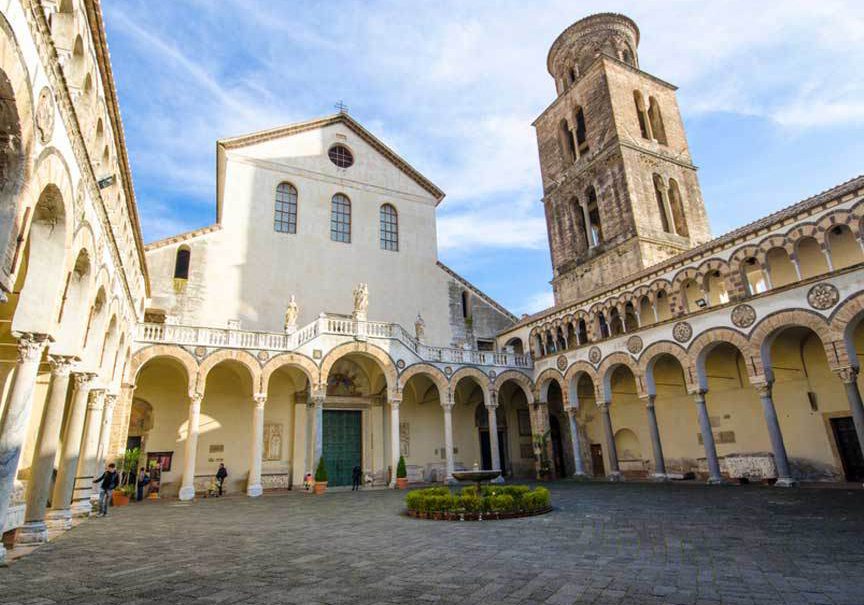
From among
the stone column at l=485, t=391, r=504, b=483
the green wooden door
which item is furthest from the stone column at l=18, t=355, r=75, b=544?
the stone column at l=485, t=391, r=504, b=483

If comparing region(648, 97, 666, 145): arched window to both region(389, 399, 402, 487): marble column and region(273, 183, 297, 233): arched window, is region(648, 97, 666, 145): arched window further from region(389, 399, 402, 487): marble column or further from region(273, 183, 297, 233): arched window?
region(389, 399, 402, 487): marble column

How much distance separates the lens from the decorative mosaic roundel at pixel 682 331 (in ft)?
53.6

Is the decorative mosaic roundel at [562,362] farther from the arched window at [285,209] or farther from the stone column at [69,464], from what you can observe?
the stone column at [69,464]

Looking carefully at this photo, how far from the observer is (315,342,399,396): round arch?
18328 millimetres

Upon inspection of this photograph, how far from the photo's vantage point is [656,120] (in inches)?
1105

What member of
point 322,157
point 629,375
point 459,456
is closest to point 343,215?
point 322,157

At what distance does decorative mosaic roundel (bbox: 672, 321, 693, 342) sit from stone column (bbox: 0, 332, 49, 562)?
663 inches

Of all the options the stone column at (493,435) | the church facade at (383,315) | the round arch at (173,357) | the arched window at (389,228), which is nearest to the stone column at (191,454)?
the church facade at (383,315)

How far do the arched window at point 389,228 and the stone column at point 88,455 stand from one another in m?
15.2

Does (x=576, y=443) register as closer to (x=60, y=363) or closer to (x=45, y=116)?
(x=60, y=363)

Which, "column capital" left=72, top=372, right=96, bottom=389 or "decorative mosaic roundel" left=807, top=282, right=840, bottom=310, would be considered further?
"decorative mosaic roundel" left=807, top=282, right=840, bottom=310

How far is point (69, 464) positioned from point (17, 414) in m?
4.26

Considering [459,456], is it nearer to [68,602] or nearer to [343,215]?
[343,215]

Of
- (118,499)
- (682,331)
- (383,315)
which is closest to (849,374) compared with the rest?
(682,331)
